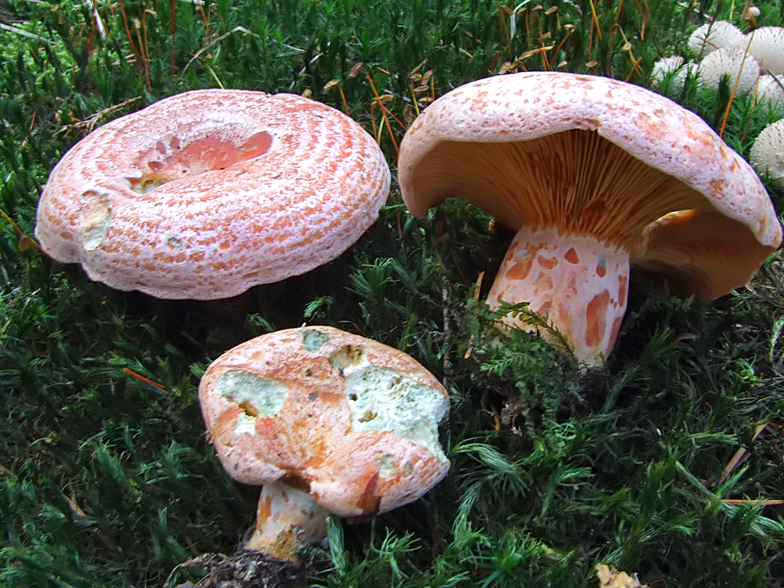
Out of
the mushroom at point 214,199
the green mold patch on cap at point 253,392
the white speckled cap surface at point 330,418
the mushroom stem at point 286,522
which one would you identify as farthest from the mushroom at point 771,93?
the mushroom stem at point 286,522

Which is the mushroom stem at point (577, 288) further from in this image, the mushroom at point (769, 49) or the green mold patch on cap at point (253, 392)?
the mushroom at point (769, 49)

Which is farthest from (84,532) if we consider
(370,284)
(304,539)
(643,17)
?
(643,17)

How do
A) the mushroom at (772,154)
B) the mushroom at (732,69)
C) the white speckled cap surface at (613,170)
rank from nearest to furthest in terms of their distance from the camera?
1. the white speckled cap surface at (613,170)
2. the mushroom at (772,154)
3. the mushroom at (732,69)

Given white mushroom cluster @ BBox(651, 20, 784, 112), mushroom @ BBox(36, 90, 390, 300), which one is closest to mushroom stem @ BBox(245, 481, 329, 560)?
mushroom @ BBox(36, 90, 390, 300)

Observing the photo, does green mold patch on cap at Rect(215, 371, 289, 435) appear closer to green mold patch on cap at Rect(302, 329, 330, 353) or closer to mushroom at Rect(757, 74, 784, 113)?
green mold patch on cap at Rect(302, 329, 330, 353)

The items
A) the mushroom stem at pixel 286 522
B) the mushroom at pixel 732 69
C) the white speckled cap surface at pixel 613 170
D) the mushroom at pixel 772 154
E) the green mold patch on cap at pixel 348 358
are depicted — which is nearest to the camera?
the white speckled cap surface at pixel 613 170
